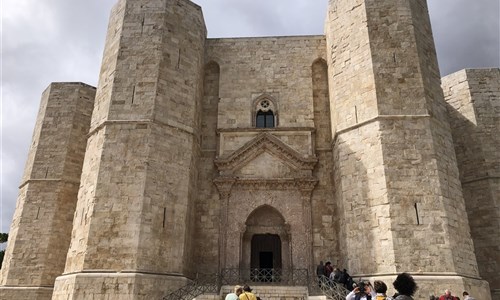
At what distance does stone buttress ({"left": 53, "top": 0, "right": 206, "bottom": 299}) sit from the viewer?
37.7 feet

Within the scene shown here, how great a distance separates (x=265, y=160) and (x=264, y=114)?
2.18 meters

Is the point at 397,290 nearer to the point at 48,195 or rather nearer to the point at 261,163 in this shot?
the point at 261,163

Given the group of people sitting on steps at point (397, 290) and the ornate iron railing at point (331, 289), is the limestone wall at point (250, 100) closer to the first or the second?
the ornate iron railing at point (331, 289)

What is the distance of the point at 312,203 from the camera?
14039mm

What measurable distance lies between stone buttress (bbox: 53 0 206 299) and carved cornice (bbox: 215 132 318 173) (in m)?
1.27

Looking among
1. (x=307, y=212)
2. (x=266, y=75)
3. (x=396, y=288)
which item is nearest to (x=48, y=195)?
(x=266, y=75)

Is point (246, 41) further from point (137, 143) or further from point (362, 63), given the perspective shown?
point (137, 143)

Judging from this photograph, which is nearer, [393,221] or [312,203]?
[393,221]

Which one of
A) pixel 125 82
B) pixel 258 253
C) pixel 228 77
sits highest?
pixel 228 77

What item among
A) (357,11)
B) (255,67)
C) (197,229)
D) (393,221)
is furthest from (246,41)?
(393,221)

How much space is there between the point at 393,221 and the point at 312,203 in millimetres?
3306

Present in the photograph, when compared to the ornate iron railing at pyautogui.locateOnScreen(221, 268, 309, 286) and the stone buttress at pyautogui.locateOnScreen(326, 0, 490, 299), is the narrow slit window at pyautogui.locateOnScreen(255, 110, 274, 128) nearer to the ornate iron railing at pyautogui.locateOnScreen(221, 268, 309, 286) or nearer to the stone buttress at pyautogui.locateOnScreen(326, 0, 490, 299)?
the stone buttress at pyautogui.locateOnScreen(326, 0, 490, 299)

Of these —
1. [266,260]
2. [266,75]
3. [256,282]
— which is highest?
[266,75]

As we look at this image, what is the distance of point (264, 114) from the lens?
1584cm
